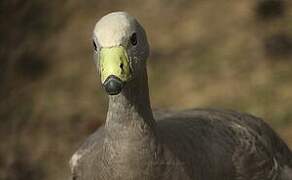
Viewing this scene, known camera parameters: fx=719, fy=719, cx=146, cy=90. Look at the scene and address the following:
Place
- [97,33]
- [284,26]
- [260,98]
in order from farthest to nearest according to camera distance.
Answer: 1. [284,26]
2. [260,98]
3. [97,33]

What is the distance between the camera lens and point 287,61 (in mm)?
3197

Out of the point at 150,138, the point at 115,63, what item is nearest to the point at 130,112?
the point at 150,138

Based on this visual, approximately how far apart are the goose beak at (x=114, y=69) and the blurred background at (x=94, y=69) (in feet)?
5.05

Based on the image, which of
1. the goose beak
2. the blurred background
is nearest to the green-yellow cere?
the goose beak

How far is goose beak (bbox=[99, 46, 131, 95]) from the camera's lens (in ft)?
4.87

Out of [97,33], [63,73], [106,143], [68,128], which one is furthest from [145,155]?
[63,73]

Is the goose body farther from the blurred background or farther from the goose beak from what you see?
the blurred background

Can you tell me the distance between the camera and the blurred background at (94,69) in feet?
10.1

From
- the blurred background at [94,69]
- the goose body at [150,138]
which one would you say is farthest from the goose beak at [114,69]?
the blurred background at [94,69]

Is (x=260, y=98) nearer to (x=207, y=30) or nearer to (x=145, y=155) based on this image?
(x=207, y=30)

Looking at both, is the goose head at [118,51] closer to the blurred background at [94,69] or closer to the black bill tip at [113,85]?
the black bill tip at [113,85]

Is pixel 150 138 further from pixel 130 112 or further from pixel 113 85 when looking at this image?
pixel 113 85

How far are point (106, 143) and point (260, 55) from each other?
1658 mm

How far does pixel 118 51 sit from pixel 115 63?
3cm
